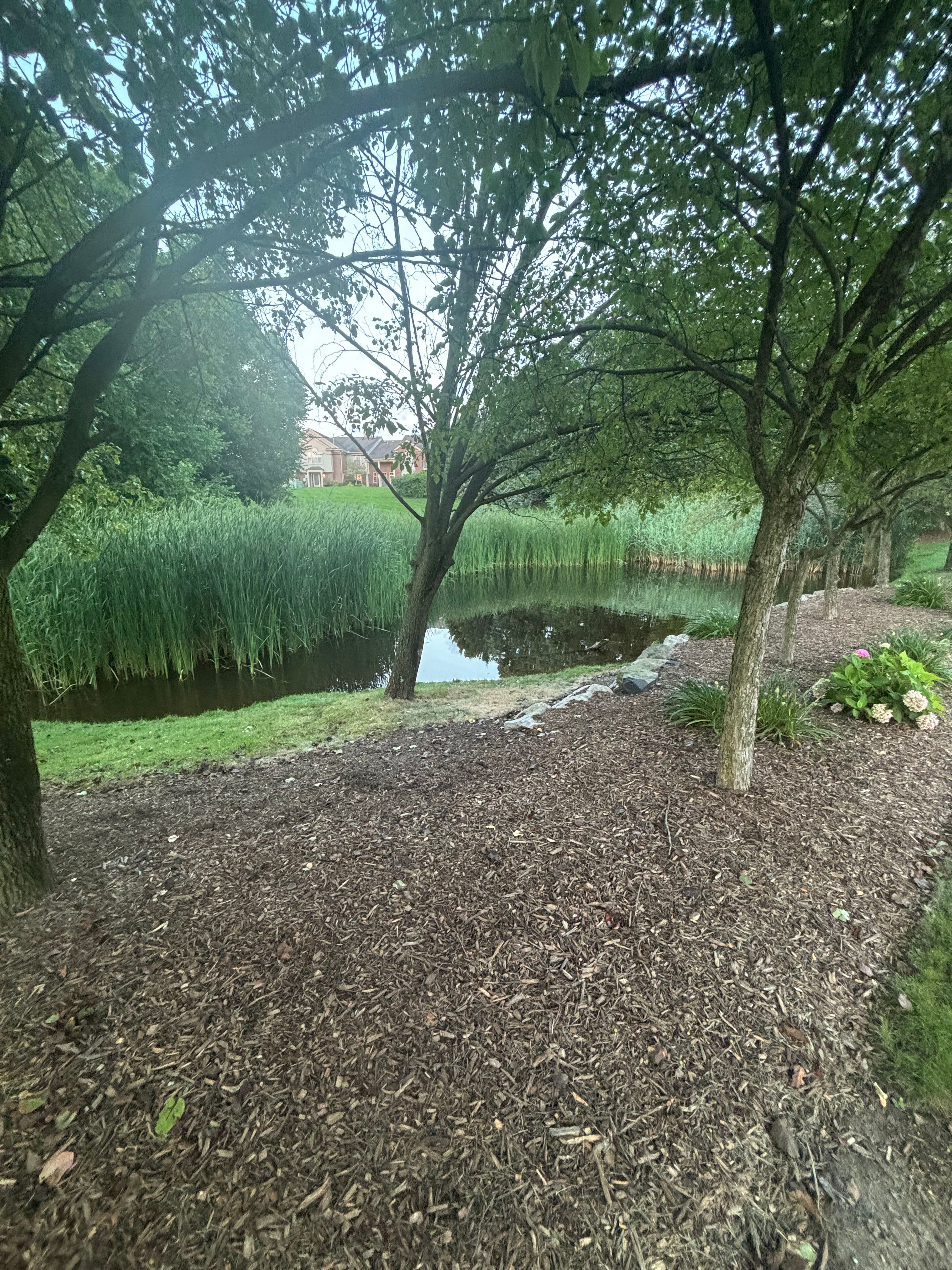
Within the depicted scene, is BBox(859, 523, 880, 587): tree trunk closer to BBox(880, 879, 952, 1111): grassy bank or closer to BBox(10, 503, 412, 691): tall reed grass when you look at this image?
BBox(10, 503, 412, 691): tall reed grass

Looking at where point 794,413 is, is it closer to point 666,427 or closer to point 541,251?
point 666,427

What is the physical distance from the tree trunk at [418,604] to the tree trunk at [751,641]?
350 centimetres

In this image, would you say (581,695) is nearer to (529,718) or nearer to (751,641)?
(529,718)

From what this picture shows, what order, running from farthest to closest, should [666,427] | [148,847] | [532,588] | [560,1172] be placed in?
[532,588], [666,427], [148,847], [560,1172]

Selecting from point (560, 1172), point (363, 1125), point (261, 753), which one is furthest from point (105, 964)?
point (261, 753)

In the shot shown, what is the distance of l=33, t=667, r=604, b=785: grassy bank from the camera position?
4.57m

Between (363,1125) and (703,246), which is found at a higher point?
(703,246)

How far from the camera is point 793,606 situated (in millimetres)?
5406

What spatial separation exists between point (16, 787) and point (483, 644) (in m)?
8.47

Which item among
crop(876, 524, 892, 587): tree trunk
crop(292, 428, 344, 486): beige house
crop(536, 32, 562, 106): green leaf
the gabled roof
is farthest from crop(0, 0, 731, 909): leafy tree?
crop(292, 428, 344, 486): beige house

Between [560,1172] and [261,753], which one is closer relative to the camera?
[560,1172]

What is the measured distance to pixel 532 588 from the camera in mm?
15500

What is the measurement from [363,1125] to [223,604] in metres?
7.70

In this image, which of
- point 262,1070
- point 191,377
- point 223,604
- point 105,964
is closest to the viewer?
point 262,1070
